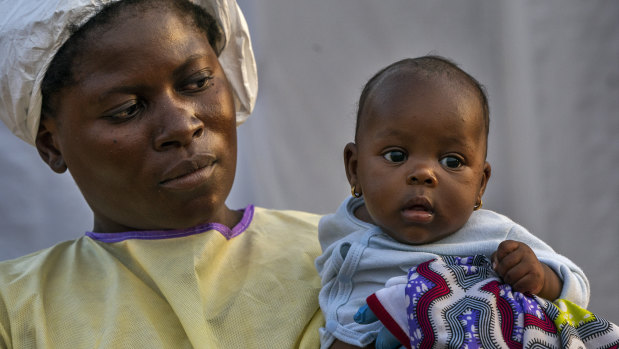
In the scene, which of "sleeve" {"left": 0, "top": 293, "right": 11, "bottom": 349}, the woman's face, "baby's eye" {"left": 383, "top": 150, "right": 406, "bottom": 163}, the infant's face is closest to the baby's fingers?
the infant's face

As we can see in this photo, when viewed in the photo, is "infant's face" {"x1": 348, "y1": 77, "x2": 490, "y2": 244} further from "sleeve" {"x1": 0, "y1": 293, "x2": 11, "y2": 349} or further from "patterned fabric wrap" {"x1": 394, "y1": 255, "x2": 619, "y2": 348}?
"sleeve" {"x1": 0, "y1": 293, "x2": 11, "y2": 349}

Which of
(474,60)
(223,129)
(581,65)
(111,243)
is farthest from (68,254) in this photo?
(581,65)

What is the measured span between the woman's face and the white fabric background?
3.47 ft

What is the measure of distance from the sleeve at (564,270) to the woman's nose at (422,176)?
0.20 metres

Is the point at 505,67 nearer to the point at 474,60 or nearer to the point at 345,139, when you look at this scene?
the point at 474,60

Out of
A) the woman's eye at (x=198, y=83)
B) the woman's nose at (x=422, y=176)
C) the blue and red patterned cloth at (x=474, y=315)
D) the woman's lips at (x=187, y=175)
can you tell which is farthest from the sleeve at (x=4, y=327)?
the woman's nose at (x=422, y=176)

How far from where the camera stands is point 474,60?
276 cm

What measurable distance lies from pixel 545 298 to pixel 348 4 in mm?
1783

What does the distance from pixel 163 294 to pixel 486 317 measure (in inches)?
28.4

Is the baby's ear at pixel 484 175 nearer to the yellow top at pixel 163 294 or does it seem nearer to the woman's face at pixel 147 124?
the yellow top at pixel 163 294

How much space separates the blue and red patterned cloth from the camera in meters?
1.15

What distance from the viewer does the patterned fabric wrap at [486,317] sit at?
115 centimetres

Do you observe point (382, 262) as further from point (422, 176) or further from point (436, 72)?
point (436, 72)

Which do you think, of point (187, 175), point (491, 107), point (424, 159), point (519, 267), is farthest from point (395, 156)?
point (491, 107)
